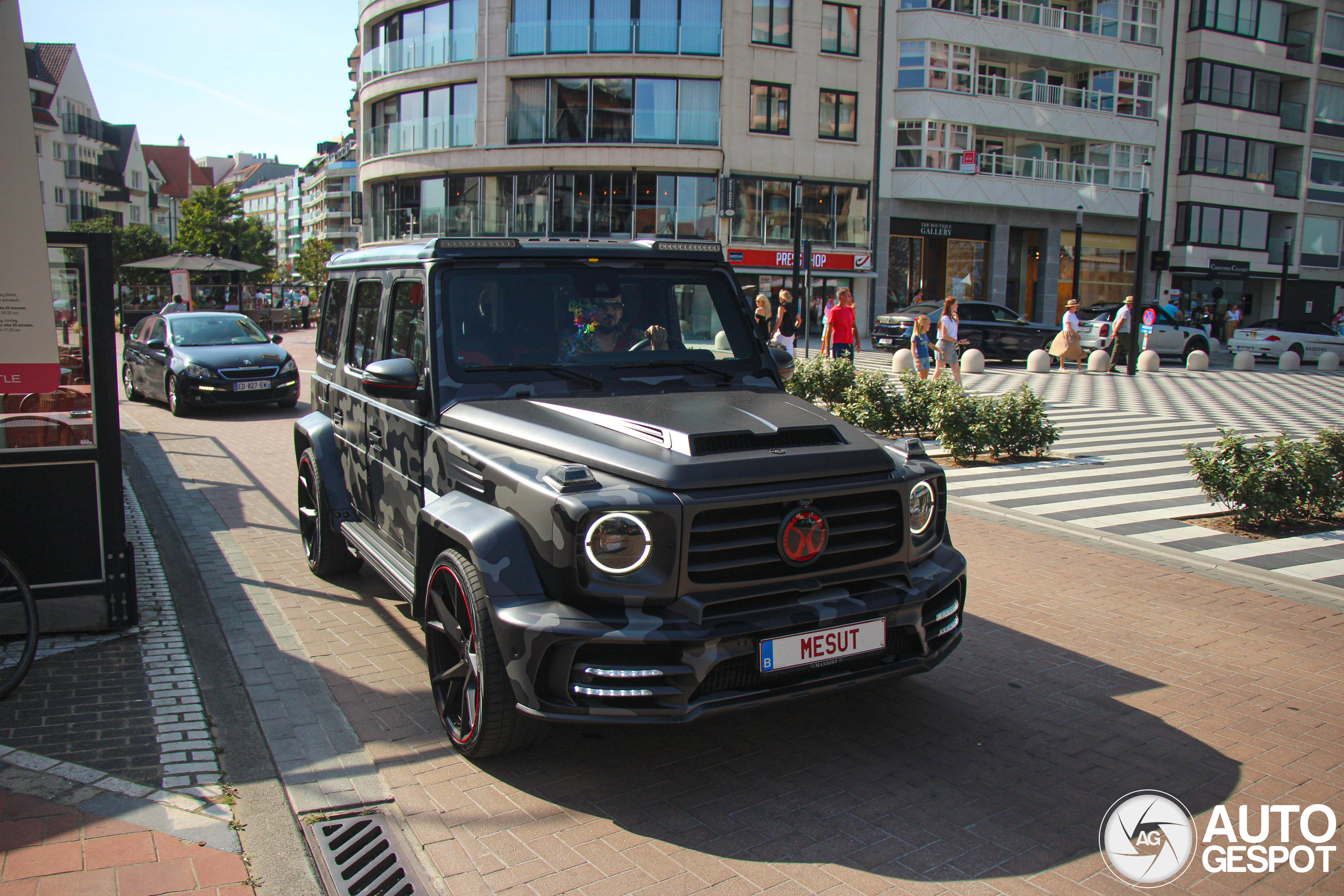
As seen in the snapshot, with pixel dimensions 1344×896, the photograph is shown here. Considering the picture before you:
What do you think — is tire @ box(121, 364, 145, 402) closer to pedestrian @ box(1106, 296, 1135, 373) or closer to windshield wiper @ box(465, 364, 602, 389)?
windshield wiper @ box(465, 364, 602, 389)

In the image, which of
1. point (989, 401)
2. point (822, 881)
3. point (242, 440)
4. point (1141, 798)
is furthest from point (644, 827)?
point (242, 440)

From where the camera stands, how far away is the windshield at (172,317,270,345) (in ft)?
53.7

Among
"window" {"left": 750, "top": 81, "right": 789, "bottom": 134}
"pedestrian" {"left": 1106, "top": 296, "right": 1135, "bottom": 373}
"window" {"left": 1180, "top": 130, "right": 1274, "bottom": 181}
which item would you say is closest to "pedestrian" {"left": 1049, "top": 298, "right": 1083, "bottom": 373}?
"pedestrian" {"left": 1106, "top": 296, "right": 1135, "bottom": 373}

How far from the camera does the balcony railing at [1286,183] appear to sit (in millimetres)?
51156

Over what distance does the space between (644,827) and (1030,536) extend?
5.63 m

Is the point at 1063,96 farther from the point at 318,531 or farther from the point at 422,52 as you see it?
the point at 318,531

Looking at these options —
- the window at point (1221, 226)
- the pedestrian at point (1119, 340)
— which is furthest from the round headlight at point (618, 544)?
the window at point (1221, 226)

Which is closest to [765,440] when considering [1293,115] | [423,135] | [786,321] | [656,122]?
[786,321]

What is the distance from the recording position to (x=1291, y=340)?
32531mm

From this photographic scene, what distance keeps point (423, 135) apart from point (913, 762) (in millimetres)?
39931

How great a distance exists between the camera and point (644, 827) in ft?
11.6

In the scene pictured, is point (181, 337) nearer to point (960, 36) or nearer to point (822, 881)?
point (822, 881)

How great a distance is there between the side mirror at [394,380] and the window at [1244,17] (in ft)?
175

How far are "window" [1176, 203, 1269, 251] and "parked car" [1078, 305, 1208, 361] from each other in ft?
64.4
